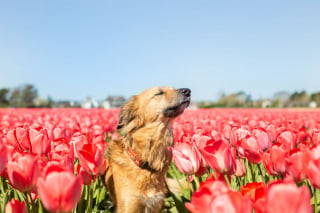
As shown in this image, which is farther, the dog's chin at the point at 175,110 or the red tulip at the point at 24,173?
the dog's chin at the point at 175,110

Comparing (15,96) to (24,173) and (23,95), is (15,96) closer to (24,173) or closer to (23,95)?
(23,95)

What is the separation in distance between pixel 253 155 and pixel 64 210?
5.63 ft

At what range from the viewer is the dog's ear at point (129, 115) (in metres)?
4.12

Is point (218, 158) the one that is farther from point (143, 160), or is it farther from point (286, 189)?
point (143, 160)

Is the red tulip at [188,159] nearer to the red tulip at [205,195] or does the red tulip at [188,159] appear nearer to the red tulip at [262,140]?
the red tulip at [262,140]

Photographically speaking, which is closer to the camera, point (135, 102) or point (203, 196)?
point (203, 196)

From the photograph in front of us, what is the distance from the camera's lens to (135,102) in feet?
14.3

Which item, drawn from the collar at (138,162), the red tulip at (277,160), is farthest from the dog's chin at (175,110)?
the red tulip at (277,160)

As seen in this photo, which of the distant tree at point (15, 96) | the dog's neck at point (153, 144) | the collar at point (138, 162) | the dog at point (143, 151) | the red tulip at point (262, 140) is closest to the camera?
the red tulip at point (262, 140)

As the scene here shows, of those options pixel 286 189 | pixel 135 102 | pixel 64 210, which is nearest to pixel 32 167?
pixel 64 210

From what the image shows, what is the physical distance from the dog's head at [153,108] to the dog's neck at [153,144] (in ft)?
0.36

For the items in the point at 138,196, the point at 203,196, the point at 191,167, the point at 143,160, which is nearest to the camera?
the point at 203,196

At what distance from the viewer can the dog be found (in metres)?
3.43

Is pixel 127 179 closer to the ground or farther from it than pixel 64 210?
closer to the ground
